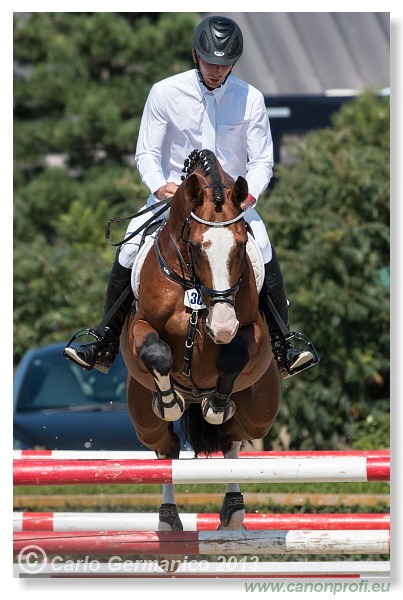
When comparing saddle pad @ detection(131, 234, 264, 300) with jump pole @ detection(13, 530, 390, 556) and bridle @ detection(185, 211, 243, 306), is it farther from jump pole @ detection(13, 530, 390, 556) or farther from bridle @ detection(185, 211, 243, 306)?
jump pole @ detection(13, 530, 390, 556)

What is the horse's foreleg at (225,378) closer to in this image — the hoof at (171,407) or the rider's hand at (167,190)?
the hoof at (171,407)

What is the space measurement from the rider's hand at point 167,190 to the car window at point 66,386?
4.32 metres

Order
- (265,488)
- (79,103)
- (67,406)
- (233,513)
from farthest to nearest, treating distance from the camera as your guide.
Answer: (79,103), (67,406), (265,488), (233,513)

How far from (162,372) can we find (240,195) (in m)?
0.96

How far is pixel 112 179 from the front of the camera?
16047 mm

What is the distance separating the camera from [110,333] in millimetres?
6477

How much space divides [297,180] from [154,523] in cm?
643

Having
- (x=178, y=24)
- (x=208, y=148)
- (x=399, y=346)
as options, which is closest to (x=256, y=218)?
(x=208, y=148)

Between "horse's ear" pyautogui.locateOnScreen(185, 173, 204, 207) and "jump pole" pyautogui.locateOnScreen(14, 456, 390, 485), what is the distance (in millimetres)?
1299

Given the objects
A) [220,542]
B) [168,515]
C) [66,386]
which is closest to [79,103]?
[66,386]

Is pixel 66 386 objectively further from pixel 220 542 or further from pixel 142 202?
pixel 220 542

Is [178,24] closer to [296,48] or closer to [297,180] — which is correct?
[296,48]

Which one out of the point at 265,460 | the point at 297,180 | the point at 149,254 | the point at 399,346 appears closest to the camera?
the point at 265,460

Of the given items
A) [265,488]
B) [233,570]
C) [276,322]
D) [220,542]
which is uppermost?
[276,322]
